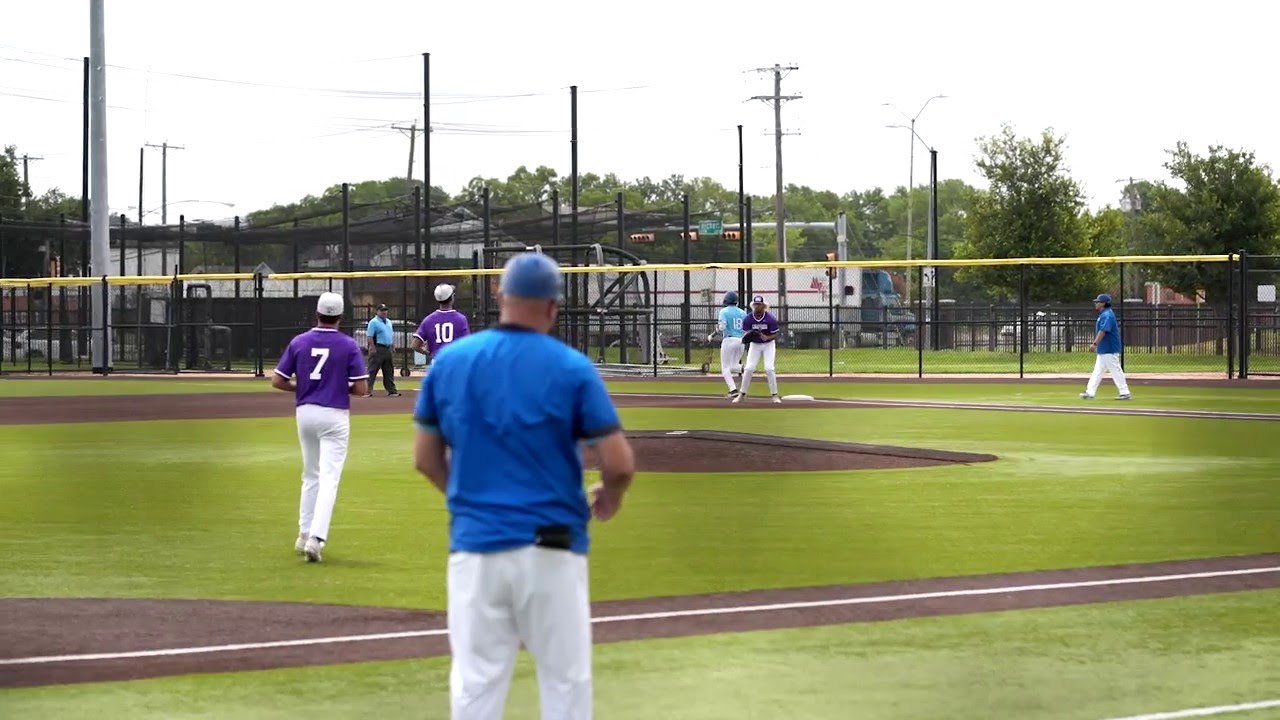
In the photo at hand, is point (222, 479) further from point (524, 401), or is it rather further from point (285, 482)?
point (524, 401)

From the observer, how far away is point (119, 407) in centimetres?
3272

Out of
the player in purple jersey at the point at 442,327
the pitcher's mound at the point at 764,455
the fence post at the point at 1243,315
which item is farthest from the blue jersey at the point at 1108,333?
the player in purple jersey at the point at 442,327

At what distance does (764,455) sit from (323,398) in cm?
883

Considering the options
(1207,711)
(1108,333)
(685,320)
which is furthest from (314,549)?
(685,320)

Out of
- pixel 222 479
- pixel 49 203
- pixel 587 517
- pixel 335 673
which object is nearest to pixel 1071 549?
pixel 335 673

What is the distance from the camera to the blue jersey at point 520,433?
533cm

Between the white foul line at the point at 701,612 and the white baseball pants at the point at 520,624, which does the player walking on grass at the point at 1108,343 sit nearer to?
the white foul line at the point at 701,612

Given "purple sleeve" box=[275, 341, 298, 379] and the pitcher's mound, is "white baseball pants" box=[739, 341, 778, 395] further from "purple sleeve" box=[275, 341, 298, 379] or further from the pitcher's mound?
"purple sleeve" box=[275, 341, 298, 379]

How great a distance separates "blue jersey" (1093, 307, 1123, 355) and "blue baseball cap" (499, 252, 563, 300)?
2655cm

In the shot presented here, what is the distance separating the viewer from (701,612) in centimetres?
1011

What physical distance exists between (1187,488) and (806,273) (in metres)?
60.0

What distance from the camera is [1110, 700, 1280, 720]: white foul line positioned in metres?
7.35

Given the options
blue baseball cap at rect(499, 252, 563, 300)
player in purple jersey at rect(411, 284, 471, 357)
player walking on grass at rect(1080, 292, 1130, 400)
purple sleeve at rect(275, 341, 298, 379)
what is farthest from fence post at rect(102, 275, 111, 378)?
blue baseball cap at rect(499, 252, 563, 300)

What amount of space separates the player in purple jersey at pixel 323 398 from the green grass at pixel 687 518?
0.48 m
